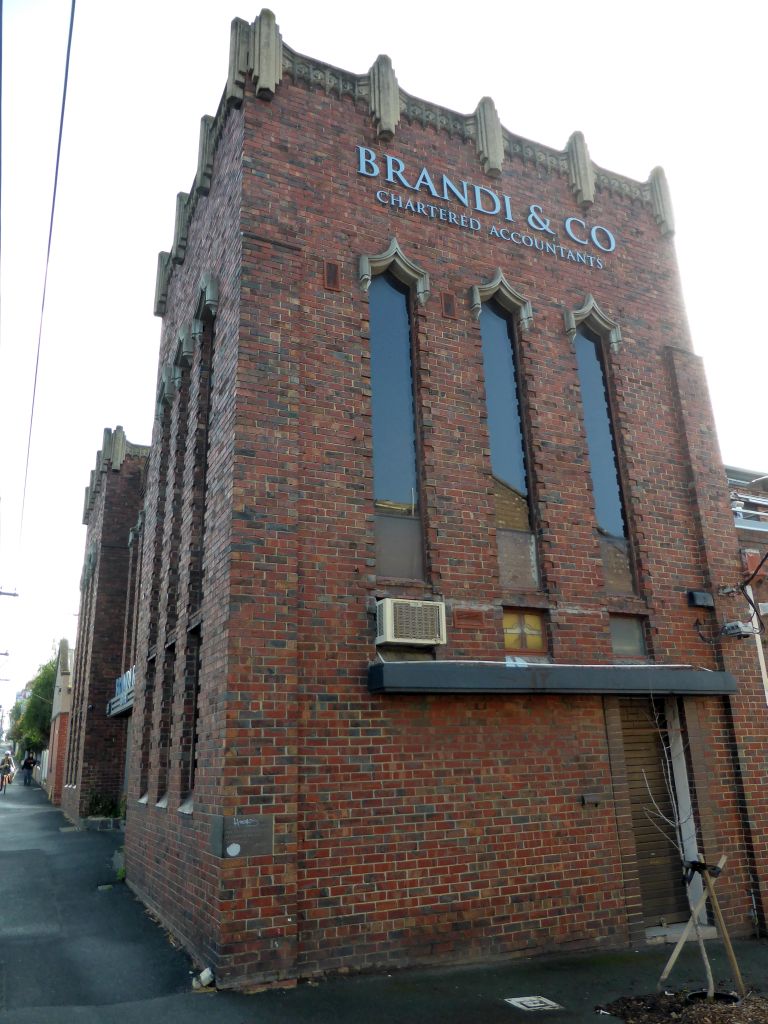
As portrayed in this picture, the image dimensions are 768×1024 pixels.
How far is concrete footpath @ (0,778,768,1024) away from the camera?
21.1 ft

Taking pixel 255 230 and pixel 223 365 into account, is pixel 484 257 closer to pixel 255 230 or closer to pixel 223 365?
pixel 255 230

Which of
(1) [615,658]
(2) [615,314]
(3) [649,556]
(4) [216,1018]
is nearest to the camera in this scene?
(4) [216,1018]

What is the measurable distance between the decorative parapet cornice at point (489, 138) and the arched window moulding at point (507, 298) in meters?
1.82

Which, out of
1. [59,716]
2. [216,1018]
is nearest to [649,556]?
[216,1018]

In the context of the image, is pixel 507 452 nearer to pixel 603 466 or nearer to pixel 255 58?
pixel 603 466

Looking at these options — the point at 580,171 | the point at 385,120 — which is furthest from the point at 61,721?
the point at 580,171

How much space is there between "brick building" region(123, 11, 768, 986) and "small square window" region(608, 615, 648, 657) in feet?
0.14

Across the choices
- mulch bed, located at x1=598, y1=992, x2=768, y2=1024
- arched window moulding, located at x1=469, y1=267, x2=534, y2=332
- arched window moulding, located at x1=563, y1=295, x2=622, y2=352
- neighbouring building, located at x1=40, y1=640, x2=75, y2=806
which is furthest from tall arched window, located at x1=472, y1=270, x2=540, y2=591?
neighbouring building, located at x1=40, y1=640, x2=75, y2=806

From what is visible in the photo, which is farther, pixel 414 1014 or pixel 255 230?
pixel 255 230

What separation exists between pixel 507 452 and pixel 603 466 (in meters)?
1.69

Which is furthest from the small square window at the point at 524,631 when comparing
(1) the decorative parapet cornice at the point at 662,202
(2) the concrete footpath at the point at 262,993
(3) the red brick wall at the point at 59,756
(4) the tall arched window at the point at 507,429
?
(3) the red brick wall at the point at 59,756

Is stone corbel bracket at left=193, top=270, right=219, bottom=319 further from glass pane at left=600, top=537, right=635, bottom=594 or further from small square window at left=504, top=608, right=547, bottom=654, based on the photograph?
glass pane at left=600, top=537, right=635, bottom=594

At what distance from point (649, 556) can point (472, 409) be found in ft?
10.9

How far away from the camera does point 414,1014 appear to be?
650 centimetres
